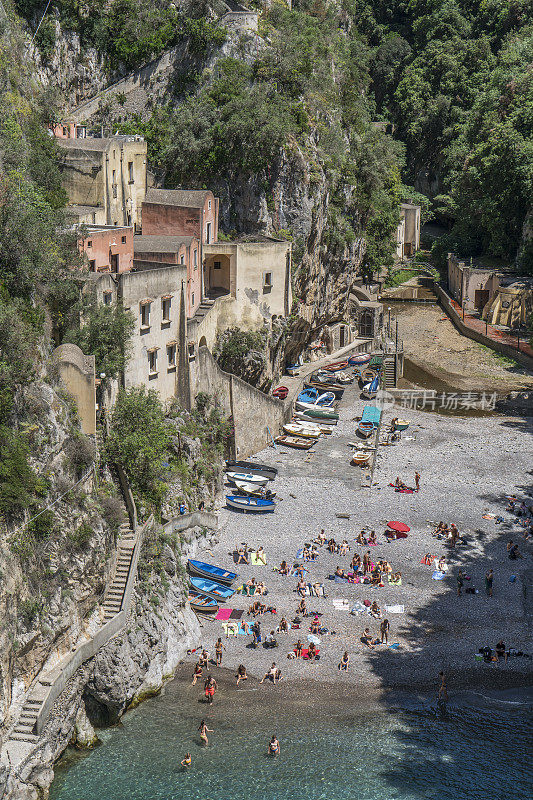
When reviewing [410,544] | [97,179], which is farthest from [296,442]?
[97,179]

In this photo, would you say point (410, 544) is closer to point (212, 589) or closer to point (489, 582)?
point (489, 582)

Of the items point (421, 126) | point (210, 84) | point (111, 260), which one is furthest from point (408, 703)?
point (421, 126)

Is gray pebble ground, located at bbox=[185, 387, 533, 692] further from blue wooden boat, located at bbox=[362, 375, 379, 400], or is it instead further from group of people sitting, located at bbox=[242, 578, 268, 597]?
blue wooden boat, located at bbox=[362, 375, 379, 400]

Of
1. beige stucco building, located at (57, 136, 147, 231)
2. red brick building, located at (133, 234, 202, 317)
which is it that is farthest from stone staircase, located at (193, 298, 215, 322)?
beige stucco building, located at (57, 136, 147, 231)

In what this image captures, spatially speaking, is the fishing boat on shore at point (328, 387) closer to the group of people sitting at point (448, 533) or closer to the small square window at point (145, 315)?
the group of people sitting at point (448, 533)

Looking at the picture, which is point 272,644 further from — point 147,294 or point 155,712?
point 147,294
